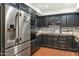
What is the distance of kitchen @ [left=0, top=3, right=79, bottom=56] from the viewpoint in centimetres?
138

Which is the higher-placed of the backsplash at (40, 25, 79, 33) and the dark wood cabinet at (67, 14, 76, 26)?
the dark wood cabinet at (67, 14, 76, 26)

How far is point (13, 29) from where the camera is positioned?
1.49 metres

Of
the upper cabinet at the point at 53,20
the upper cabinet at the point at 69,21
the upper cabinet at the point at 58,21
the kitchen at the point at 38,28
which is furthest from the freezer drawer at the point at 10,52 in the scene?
the upper cabinet at the point at 69,21

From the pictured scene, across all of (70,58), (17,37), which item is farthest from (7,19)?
(70,58)

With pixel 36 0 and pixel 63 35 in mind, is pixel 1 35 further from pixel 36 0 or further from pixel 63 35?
pixel 63 35

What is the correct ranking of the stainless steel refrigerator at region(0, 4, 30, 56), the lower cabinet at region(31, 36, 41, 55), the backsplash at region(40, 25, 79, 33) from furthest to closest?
the lower cabinet at region(31, 36, 41, 55), the backsplash at region(40, 25, 79, 33), the stainless steel refrigerator at region(0, 4, 30, 56)

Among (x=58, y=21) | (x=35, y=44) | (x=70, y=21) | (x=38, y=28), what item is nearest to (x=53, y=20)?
(x=58, y=21)

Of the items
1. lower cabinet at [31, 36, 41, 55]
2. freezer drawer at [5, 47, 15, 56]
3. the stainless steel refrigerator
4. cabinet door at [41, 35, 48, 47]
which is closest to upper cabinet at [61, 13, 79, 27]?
cabinet door at [41, 35, 48, 47]

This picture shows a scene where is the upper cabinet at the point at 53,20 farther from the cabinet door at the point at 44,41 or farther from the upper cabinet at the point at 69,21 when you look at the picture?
the cabinet door at the point at 44,41

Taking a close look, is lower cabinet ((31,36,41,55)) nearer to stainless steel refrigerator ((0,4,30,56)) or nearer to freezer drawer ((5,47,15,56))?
stainless steel refrigerator ((0,4,30,56))

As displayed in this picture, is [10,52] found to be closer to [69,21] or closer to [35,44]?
[35,44]

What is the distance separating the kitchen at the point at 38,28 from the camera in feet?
4.53

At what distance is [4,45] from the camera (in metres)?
1.32

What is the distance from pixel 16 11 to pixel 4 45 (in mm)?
625
